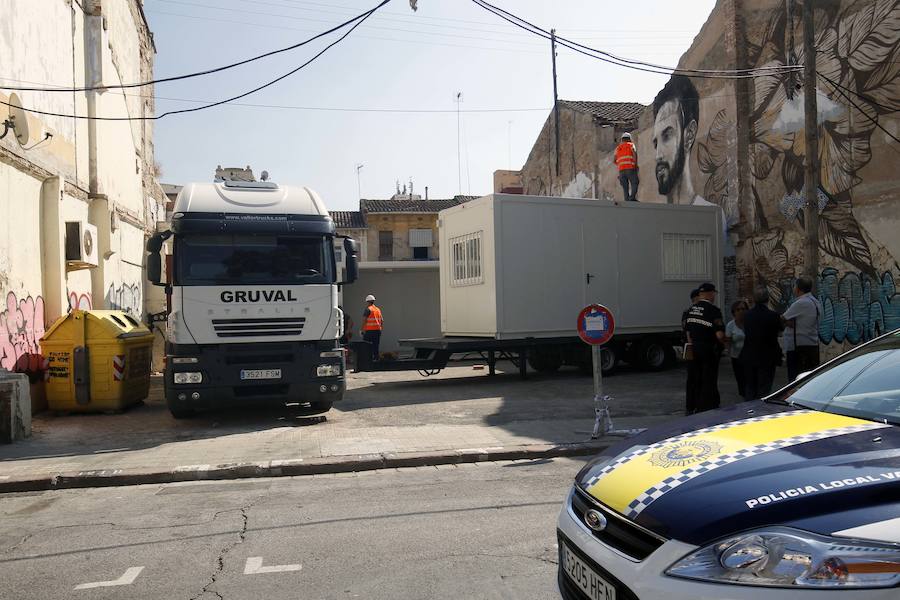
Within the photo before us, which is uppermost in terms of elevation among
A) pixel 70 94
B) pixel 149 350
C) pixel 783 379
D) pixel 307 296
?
pixel 70 94

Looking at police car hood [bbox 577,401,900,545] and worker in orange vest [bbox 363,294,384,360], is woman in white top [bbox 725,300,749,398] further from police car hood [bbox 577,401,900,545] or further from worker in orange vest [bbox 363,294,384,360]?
worker in orange vest [bbox 363,294,384,360]

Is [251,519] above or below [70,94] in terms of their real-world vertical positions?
below

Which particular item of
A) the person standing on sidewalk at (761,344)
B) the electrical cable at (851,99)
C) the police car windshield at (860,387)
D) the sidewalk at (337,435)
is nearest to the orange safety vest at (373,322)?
the sidewalk at (337,435)

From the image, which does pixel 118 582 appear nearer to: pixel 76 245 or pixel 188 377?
pixel 188 377

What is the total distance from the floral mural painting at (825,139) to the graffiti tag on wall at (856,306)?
26 mm

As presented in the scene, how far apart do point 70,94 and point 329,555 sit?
12.5 metres

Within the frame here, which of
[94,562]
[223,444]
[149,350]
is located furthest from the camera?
[149,350]

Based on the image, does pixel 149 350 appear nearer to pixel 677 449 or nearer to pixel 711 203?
pixel 677 449

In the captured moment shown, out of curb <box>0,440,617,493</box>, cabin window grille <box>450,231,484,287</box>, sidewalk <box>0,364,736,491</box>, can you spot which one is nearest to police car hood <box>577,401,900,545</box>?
curb <box>0,440,617,493</box>

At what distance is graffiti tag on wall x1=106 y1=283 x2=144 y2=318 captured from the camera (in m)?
16.5

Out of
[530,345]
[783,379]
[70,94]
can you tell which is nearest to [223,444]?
[530,345]

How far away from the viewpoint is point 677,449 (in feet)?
A: 10.6

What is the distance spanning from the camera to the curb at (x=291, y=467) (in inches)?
295

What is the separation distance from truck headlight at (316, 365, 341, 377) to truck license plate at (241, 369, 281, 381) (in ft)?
1.79
